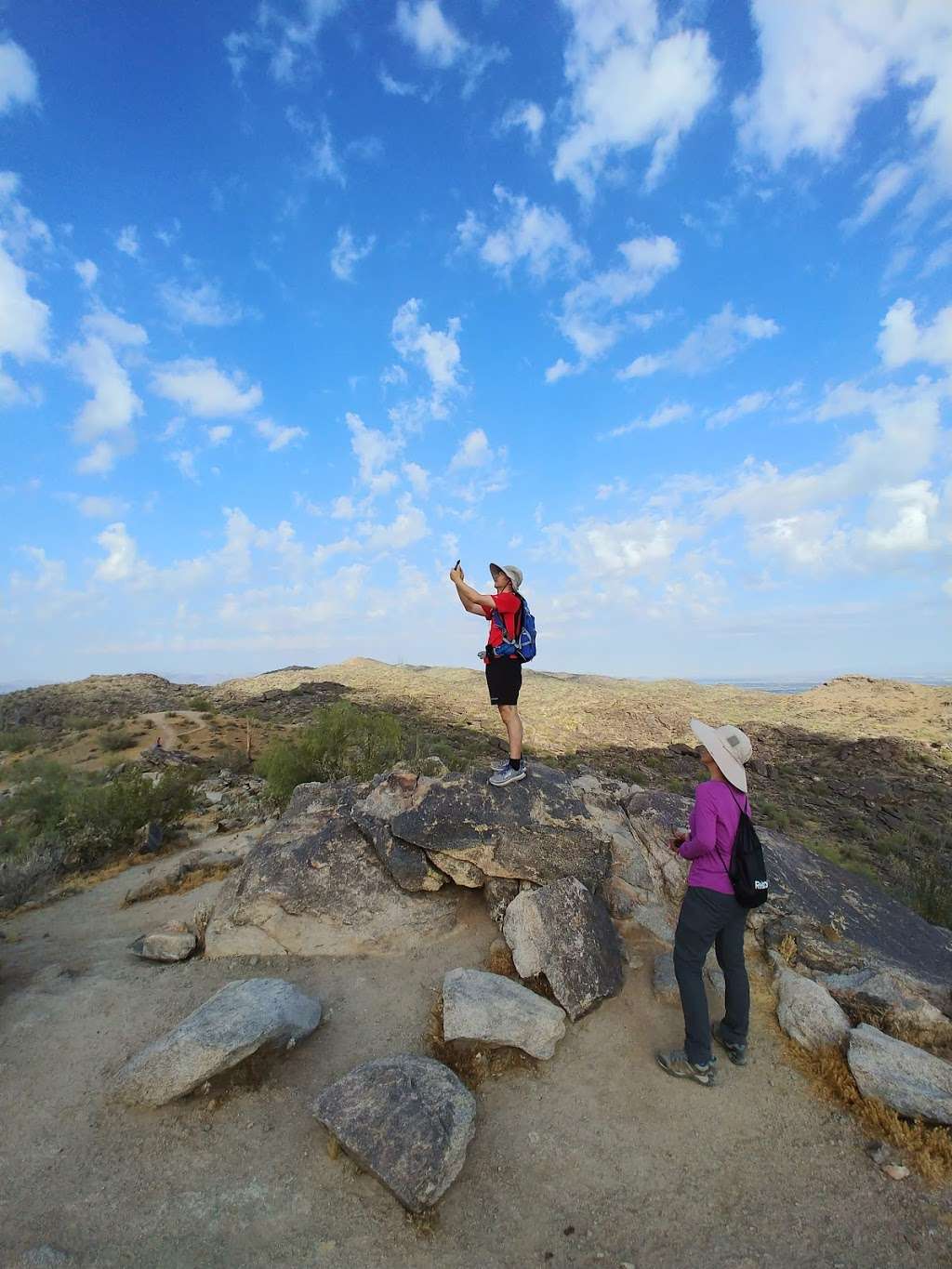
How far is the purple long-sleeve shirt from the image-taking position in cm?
481

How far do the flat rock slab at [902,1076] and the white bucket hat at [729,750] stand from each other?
2553 millimetres

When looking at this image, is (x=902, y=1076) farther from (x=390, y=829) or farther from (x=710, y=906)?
(x=390, y=829)

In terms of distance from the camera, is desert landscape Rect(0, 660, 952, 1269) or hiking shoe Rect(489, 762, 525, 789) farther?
hiking shoe Rect(489, 762, 525, 789)

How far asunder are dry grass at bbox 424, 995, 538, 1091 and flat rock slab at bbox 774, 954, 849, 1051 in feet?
8.61

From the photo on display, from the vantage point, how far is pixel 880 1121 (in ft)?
15.0

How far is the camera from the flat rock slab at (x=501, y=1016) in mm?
5457

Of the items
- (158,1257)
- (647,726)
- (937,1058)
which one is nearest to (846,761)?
(647,726)

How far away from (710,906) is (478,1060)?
268 cm

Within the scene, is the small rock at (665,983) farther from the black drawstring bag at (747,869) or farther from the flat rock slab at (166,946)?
the flat rock slab at (166,946)

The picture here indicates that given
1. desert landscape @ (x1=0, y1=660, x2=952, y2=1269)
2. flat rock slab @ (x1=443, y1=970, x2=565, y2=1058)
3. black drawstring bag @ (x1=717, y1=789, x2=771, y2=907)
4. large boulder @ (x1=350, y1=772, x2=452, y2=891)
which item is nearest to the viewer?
desert landscape @ (x1=0, y1=660, x2=952, y2=1269)

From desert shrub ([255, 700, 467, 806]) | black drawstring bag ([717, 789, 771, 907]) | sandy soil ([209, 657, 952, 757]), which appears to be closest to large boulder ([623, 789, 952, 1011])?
black drawstring bag ([717, 789, 771, 907])

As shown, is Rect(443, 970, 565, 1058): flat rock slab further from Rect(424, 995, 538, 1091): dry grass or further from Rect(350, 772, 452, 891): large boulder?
Rect(350, 772, 452, 891): large boulder

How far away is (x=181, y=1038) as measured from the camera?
5.14 meters

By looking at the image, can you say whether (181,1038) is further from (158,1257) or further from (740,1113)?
(740,1113)
